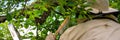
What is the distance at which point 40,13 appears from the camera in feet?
12.8

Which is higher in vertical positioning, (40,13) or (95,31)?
(40,13)

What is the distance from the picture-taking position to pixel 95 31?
→ 3.02 meters

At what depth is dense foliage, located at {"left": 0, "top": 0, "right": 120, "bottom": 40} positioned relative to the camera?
9.82ft

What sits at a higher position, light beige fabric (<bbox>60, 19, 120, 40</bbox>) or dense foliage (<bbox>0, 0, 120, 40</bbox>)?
dense foliage (<bbox>0, 0, 120, 40</bbox>)

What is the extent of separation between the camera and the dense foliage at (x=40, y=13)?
9.82 feet

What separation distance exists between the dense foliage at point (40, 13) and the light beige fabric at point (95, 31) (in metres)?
0.10

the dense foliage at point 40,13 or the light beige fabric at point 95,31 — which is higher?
the dense foliage at point 40,13

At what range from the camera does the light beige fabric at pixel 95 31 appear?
2.97 meters

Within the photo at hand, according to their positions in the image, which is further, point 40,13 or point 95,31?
point 40,13

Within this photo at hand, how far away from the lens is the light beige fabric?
117 inches

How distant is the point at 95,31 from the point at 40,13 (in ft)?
3.37

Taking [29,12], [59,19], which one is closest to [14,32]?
[29,12]

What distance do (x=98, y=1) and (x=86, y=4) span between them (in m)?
0.26

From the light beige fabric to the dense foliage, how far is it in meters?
0.10
